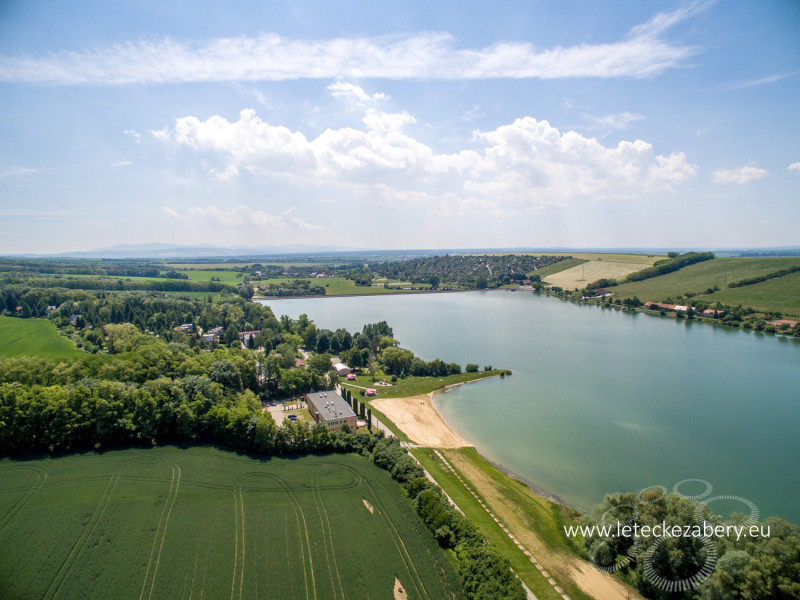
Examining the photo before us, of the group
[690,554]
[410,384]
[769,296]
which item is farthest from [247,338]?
[769,296]

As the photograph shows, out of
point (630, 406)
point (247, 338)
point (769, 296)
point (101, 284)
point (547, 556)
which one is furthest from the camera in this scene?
point (101, 284)

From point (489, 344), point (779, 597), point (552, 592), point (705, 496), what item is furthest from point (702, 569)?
point (489, 344)

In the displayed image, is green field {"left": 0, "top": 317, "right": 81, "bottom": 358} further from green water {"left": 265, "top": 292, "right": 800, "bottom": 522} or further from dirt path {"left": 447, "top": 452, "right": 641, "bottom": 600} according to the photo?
dirt path {"left": 447, "top": 452, "right": 641, "bottom": 600}

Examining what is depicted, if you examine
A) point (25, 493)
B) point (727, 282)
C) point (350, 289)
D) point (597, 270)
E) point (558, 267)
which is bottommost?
point (25, 493)

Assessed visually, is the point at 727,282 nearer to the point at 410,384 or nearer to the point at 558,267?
the point at 558,267

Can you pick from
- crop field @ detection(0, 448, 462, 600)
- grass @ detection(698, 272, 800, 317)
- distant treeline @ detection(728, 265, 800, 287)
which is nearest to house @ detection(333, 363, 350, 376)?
crop field @ detection(0, 448, 462, 600)

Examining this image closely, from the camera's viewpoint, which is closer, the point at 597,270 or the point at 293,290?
the point at 293,290
